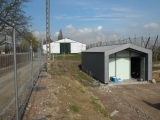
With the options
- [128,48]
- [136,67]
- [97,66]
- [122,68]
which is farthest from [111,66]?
[136,67]

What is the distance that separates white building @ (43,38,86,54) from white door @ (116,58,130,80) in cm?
3357

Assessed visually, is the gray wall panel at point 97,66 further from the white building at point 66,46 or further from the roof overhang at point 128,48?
the white building at point 66,46

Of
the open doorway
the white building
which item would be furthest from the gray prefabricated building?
the white building

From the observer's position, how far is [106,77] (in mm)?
12953

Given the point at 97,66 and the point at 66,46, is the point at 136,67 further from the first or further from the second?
the point at 66,46

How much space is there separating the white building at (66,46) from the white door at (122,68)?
33.6m

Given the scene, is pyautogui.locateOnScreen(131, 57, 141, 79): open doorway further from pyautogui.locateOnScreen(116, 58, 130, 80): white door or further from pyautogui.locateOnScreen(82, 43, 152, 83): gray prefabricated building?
pyautogui.locateOnScreen(116, 58, 130, 80): white door

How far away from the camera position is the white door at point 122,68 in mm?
14500

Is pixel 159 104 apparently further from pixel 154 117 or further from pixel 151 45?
pixel 151 45

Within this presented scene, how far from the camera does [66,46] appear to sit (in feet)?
158

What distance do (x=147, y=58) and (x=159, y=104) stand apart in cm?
640

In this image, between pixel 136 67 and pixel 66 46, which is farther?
pixel 66 46

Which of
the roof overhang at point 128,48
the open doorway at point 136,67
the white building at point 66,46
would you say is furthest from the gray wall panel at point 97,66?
the white building at point 66,46

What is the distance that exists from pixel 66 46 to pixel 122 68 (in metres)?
34.8
